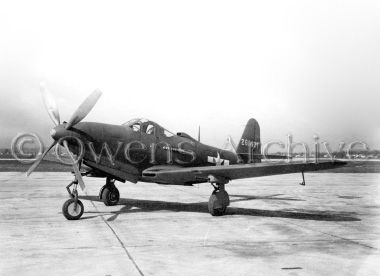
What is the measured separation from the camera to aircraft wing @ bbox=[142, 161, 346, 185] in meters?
10.4

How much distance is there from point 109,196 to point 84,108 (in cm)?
370

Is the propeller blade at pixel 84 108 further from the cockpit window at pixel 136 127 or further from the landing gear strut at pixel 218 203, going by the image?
the landing gear strut at pixel 218 203

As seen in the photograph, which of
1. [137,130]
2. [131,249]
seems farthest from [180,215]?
[131,249]

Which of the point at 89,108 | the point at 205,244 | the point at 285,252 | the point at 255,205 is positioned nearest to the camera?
the point at 285,252

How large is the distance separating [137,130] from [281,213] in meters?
4.75

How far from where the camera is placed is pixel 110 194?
13.0m

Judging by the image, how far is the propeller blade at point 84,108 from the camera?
1016 centimetres

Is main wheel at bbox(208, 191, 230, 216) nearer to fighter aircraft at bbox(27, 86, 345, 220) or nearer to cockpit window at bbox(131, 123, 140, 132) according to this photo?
fighter aircraft at bbox(27, 86, 345, 220)

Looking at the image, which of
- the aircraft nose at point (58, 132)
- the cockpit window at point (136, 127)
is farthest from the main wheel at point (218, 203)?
the aircraft nose at point (58, 132)

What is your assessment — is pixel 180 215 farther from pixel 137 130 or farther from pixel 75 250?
pixel 75 250

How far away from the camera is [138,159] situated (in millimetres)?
11656

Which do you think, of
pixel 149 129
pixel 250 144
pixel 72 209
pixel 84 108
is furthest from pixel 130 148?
pixel 250 144

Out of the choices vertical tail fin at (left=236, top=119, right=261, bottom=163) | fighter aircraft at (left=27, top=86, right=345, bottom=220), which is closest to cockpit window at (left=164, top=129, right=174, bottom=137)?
fighter aircraft at (left=27, top=86, right=345, bottom=220)

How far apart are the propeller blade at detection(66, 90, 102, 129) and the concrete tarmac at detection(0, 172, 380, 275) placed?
7.89ft
